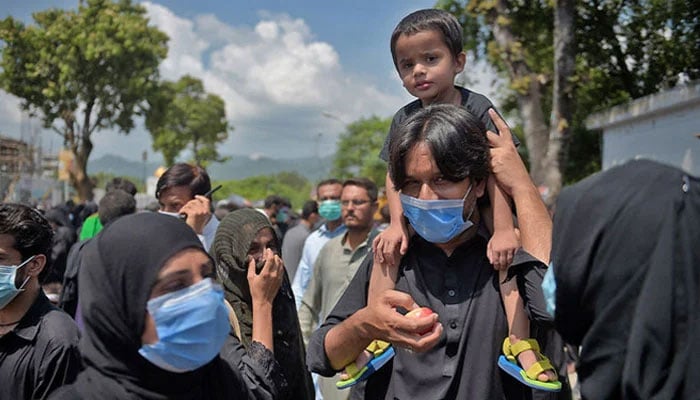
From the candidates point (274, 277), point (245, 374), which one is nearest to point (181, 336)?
point (245, 374)

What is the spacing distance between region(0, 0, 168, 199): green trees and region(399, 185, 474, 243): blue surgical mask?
25.2m

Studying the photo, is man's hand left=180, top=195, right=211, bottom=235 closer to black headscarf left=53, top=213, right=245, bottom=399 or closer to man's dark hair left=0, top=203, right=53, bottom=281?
man's dark hair left=0, top=203, right=53, bottom=281

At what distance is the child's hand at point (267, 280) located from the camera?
9.12ft

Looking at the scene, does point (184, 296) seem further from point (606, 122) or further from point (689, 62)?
point (689, 62)

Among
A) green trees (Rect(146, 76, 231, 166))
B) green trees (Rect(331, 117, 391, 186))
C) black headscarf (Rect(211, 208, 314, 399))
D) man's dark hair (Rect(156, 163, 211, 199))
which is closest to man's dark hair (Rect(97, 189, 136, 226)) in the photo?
man's dark hair (Rect(156, 163, 211, 199))

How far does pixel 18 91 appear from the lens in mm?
25156

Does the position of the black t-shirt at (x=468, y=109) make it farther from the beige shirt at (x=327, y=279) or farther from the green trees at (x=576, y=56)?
the green trees at (x=576, y=56)

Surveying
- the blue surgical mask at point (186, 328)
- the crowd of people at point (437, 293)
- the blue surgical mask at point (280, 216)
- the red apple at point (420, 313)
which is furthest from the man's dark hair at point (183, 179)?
the blue surgical mask at point (280, 216)

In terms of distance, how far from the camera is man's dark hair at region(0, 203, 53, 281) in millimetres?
2828

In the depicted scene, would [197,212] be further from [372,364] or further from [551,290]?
[551,290]

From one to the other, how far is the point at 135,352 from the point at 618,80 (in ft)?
54.8

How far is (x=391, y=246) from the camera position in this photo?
7.06ft

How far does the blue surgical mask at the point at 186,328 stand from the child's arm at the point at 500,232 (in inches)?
32.0

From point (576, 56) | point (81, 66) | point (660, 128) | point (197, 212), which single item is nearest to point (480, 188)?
point (197, 212)
